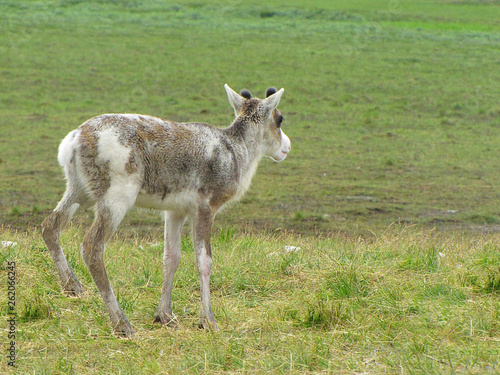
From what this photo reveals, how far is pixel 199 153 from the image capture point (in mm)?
5875

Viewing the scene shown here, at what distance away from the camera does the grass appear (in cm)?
464

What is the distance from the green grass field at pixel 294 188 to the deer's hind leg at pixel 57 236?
0.51 feet

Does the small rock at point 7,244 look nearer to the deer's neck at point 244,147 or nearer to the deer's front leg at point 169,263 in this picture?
the deer's front leg at point 169,263

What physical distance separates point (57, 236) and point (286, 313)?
2.15m

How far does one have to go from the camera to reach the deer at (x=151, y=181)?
5.36 m

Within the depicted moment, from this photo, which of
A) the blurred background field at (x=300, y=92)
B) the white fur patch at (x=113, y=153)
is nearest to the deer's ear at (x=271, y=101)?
the white fur patch at (x=113, y=153)

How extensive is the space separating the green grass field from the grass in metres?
0.02

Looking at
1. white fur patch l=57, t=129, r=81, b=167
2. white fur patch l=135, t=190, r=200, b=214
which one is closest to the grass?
white fur patch l=135, t=190, r=200, b=214

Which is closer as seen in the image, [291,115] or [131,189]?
[131,189]

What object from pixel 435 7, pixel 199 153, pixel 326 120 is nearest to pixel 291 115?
pixel 326 120

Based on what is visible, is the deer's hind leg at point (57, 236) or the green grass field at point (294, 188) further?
the deer's hind leg at point (57, 236)

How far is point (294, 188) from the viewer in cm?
1413

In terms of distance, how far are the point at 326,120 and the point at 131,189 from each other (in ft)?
50.8

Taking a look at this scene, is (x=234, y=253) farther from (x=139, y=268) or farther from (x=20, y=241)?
(x=20, y=241)
